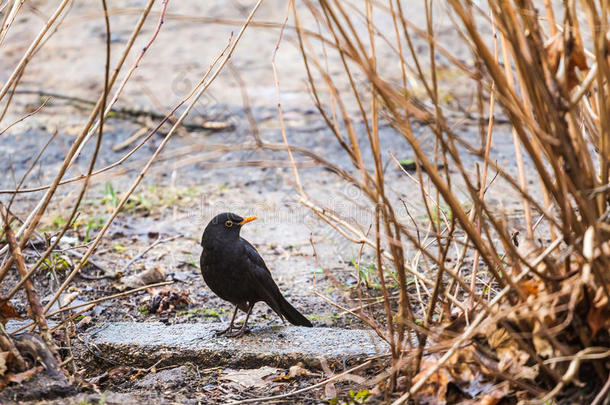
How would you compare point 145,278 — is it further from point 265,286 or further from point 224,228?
point 265,286

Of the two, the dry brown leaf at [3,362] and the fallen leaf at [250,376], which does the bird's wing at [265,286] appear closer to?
the fallen leaf at [250,376]

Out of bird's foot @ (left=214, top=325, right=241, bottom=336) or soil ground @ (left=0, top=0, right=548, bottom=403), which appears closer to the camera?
soil ground @ (left=0, top=0, right=548, bottom=403)

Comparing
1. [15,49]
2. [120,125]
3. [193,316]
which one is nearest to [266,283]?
[193,316]

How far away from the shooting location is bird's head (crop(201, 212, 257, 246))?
3.78 m

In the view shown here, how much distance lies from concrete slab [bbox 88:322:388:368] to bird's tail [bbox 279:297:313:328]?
0.24m

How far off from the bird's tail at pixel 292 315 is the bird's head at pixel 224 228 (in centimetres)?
47

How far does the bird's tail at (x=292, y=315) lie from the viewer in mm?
3633

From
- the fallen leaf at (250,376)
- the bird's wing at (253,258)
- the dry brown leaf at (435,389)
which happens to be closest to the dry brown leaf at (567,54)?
the dry brown leaf at (435,389)

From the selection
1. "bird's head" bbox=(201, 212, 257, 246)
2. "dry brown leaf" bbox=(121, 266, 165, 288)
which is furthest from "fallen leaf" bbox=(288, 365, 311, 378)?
"dry brown leaf" bbox=(121, 266, 165, 288)

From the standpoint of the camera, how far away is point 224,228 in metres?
3.81

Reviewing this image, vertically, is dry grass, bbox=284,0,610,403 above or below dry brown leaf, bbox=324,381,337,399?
above

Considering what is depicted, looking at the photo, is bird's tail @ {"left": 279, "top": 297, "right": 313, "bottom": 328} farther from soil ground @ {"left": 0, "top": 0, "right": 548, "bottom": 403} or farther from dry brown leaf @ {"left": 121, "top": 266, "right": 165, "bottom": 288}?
dry brown leaf @ {"left": 121, "top": 266, "right": 165, "bottom": 288}

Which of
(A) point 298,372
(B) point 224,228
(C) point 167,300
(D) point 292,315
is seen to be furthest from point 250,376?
(C) point 167,300

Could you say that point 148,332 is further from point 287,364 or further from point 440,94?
point 440,94
